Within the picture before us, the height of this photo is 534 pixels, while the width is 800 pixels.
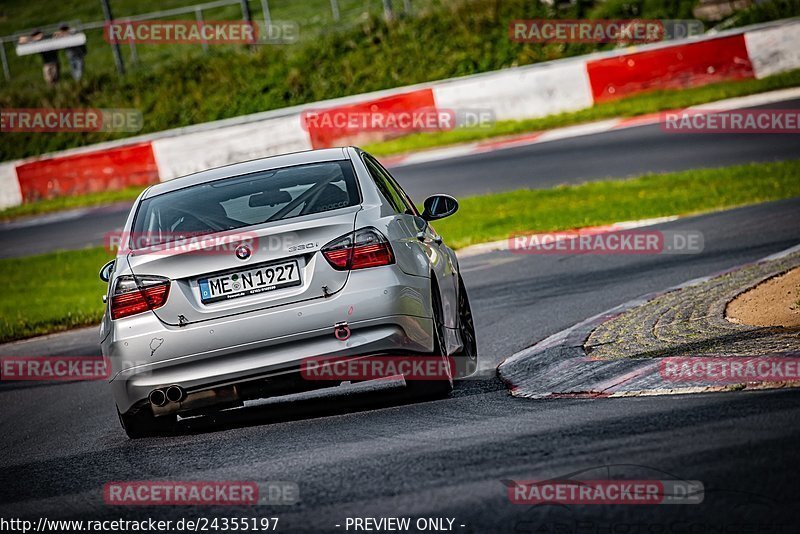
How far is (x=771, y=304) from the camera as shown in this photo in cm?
829

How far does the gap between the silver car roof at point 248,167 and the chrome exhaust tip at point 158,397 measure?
1.46 metres

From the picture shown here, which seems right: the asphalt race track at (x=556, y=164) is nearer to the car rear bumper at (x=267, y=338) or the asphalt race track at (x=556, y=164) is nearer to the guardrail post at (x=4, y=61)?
the guardrail post at (x=4, y=61)

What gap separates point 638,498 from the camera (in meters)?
4.66

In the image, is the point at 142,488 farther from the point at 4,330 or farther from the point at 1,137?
the point at 1,137

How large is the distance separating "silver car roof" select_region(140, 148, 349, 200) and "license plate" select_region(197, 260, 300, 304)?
1.19 meters

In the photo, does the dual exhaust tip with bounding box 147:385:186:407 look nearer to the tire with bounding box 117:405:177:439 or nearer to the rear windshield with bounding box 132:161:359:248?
the tire with bounding box 117:405:177:439

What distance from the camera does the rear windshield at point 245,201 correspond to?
743 cm

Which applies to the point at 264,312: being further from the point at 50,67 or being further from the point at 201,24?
the point at 50,67

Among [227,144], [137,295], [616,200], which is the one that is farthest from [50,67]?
[137,295]

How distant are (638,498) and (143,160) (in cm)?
2337

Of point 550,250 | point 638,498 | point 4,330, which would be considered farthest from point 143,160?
point 638,498

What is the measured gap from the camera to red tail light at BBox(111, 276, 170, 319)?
701 cm

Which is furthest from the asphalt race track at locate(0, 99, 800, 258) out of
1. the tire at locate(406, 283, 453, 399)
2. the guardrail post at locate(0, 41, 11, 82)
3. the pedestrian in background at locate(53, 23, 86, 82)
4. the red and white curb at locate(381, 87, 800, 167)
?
the pedestrian in background at locate(53, 23, 86, 82)

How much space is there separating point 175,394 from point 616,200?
1099 cm
